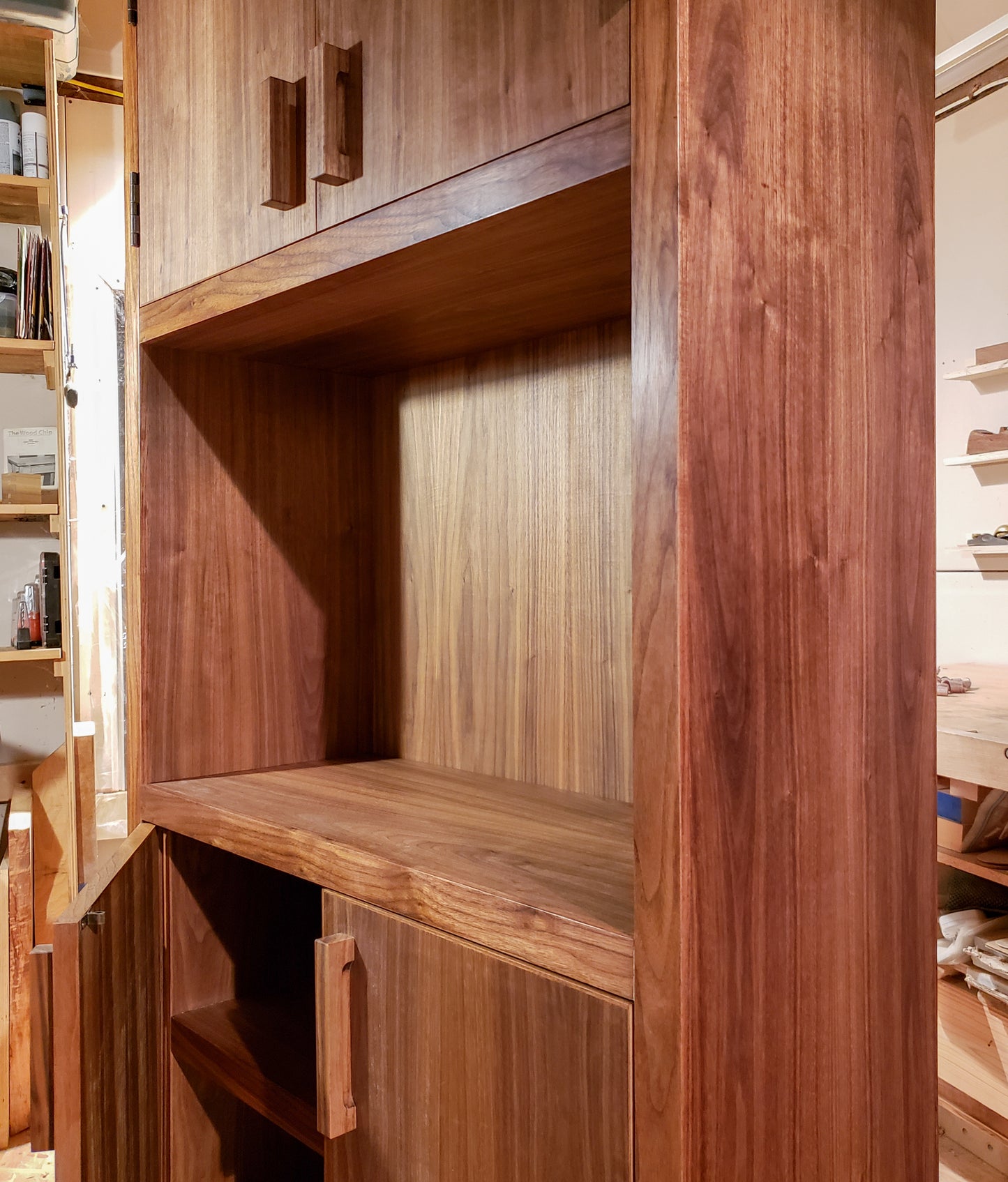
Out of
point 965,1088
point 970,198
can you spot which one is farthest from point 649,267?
point 970,198

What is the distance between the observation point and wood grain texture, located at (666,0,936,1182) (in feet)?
2.10

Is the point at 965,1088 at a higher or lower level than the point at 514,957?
lower

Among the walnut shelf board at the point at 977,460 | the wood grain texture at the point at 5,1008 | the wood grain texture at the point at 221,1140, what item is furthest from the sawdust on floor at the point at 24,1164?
the walnut shelf board at the point at 977,460

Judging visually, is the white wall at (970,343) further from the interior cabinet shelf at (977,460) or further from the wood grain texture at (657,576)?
the wood grain texture at (657,576)

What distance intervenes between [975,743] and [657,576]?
147 centimetres

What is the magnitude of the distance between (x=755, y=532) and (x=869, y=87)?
406mm

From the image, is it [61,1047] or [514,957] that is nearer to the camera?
[514,957]

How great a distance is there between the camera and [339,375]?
146 centimetres

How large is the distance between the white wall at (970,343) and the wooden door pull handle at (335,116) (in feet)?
8.46

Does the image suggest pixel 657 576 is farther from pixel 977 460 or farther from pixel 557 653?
pixel 977 460

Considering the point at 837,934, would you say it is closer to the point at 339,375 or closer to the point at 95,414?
the point at 339,375

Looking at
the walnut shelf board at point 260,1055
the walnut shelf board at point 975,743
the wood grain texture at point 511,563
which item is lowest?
the walnut shelf board at point 260,1055

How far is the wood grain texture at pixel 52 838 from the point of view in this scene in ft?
7.52

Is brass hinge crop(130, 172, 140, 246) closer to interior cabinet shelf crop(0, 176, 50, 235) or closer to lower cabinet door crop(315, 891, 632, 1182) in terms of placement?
lower cabinet door crop(315, 891, 632, 1182)
